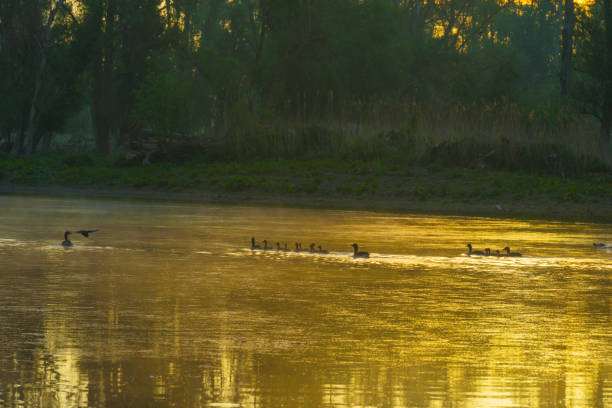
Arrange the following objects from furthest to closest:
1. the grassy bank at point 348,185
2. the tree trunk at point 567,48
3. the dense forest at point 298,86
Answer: the tree trunk at point 567,48 < the dense forest at point 298,86 < the grassy bank at point 348,185

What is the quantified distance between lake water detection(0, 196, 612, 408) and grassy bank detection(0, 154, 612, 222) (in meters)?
9.62

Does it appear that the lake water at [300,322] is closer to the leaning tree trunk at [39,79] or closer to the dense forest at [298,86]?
the dense forest at [298,86]

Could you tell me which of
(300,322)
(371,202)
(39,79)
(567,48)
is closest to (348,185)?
(371,202)

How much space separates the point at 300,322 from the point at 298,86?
40.3 meters

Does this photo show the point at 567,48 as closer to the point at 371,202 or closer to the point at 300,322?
the point at 371,202

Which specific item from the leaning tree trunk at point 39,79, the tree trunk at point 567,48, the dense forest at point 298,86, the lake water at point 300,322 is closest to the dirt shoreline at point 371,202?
the dense forest at point 298,86

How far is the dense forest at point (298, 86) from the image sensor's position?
3881 centimetres

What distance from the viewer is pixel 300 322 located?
1093 centimetres

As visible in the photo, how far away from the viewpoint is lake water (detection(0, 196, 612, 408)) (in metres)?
7.94

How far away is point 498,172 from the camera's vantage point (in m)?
34.0

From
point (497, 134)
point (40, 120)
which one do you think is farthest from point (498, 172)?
point (40, 120)

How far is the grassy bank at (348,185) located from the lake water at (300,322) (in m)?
9.62

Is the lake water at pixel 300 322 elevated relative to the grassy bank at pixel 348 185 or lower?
lower

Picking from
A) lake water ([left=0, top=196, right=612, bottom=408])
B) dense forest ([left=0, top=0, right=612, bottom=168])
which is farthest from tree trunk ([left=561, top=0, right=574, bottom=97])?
lake water ([left=0, top=196, right=612, bottom=408])
